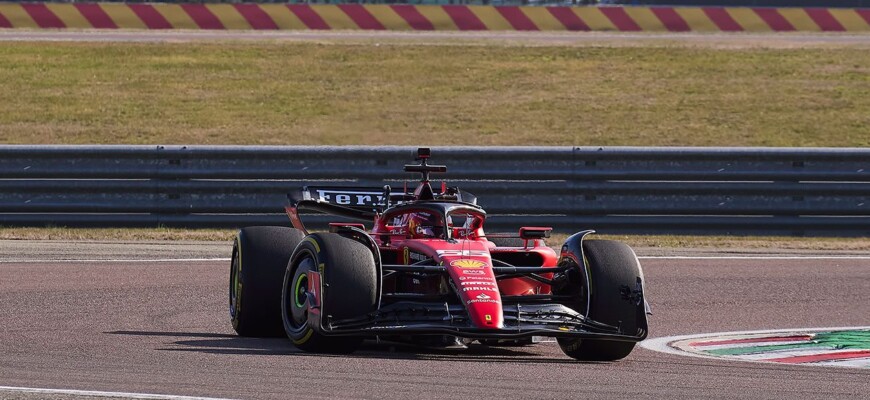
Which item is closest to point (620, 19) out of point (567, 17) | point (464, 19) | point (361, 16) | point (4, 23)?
point (567, 17)

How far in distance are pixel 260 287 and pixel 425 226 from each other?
1098 mm

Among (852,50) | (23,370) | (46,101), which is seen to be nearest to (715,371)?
(23,370)

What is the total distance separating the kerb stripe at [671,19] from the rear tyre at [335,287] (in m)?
25.5

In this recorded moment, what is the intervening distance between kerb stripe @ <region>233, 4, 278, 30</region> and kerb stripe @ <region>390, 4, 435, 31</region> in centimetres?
255

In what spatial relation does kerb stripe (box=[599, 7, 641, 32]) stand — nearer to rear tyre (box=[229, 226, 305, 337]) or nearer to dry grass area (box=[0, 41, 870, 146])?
dry grass area (box=[0, 41, 870, 146])

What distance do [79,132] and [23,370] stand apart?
47.2 feet

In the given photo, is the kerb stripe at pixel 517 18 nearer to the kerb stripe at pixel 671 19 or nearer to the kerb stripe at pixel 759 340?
the kerb stripe at pixel 671 19

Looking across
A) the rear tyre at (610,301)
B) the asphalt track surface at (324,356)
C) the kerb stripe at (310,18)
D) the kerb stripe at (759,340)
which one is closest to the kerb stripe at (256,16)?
the kerb stripe at (310,18)

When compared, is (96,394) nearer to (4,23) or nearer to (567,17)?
(4,23)

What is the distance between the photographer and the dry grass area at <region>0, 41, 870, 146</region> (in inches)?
889

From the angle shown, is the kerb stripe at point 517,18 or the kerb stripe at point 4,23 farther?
the kerb stripe at point 517,18

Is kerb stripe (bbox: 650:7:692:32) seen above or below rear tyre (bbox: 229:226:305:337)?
above

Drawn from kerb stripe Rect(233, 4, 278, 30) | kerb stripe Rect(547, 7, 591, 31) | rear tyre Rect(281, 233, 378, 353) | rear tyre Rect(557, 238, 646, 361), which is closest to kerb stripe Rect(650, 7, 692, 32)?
kerb stripe Rect(547, 7, 591, 31)

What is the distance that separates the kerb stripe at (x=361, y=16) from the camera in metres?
32.5
